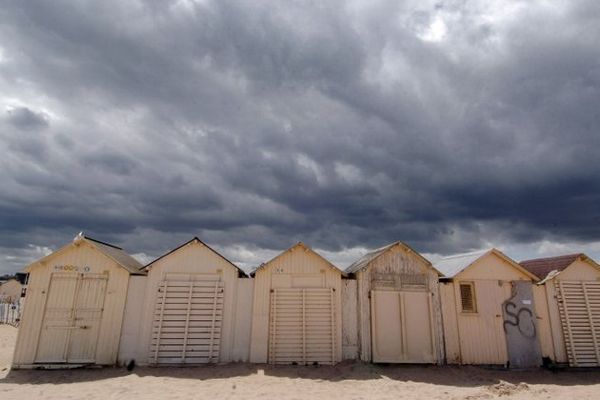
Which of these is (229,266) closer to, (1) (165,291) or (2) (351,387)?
(1) (165,291)

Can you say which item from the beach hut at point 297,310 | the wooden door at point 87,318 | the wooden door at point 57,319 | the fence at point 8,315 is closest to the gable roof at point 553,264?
the beach hut at point 297,310

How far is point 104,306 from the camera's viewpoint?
1422 cm

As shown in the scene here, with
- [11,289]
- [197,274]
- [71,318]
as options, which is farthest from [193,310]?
[11,289]

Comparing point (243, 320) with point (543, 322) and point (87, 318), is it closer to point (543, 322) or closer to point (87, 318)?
point (87, 318)

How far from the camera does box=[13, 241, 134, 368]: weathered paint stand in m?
13.6

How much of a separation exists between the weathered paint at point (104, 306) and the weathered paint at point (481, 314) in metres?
12.6

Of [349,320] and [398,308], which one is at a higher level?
[398,308]

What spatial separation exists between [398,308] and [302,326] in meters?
3.90

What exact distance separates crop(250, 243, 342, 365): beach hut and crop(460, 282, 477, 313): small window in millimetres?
5223

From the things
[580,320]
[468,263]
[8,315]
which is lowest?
[8,315]

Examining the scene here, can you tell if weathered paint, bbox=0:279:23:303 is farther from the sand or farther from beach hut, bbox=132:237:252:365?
beach hut, bbox=132:237:252:365

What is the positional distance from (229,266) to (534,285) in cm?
1272

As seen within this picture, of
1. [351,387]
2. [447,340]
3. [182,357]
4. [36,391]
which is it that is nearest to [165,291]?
[182,357]

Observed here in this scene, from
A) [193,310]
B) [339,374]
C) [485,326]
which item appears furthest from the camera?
[485,326]
